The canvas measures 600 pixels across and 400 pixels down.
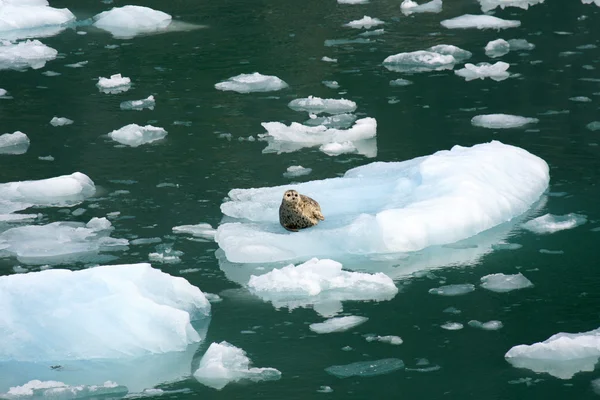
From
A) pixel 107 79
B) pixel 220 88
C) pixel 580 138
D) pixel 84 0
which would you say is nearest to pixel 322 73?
pixel 220 88

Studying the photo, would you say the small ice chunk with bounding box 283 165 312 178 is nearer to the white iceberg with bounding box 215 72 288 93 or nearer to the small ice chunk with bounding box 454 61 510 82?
the white iceberg with bounding box 215 72 288 93

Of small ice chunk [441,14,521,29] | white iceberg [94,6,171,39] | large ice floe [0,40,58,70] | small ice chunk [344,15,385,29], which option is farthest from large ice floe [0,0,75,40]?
small ice chunk [441,14,521,29]

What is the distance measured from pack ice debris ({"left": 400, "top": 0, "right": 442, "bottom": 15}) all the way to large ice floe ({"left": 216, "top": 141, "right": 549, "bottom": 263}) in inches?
203

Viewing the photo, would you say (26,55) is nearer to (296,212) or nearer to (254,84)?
(254,84)

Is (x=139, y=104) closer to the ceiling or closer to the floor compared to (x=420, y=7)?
closer to the floor

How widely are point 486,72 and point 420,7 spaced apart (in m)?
2.91

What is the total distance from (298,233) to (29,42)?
6063 mm

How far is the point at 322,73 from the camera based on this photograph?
9711 millimetres

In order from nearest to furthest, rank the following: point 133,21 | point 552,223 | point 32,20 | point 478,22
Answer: point 552,223 → point 478,22 → point 133,21 → point 32,20

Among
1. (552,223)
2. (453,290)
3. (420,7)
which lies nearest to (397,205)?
(552,223)

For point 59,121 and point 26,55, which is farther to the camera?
point 26,55

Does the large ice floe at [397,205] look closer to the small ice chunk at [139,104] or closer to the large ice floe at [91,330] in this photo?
the large ice floe at [91,330]

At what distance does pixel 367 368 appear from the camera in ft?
15.1

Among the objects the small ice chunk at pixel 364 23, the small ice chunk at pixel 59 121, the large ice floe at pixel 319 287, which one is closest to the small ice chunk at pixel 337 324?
the large ice floe at pixel 319 287
